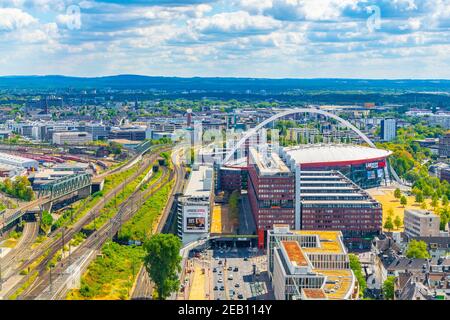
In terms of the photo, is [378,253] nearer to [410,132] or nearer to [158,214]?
[158,214]

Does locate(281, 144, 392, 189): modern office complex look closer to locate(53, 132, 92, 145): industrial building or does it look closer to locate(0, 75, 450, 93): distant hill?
locate(53, 132, 92, 145): industrial building

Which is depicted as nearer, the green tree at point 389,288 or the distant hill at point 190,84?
the green tree at point 389,288

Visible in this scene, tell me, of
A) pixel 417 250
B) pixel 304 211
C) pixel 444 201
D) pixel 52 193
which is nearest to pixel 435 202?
pixel 444 201

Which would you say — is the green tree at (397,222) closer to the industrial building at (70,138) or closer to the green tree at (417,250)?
the green tree at (417,250)

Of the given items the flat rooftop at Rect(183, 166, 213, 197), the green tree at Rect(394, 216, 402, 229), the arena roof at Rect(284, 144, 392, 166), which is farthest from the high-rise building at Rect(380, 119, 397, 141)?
the green tree at Rect(394, 216, 402, 229)

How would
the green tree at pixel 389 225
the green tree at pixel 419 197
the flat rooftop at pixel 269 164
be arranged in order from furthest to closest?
the green tree at pixel 419 197, the green tree at pixel 389 225, the flat rooftop at pixel 269 164

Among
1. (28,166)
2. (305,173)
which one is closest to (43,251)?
(305,173)

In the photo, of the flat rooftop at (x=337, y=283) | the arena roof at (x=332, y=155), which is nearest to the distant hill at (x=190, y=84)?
the arena roof at (x=332, y=155)
